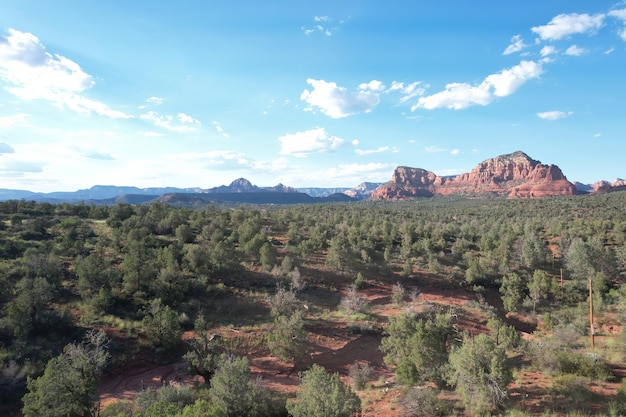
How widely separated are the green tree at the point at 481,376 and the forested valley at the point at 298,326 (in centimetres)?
8

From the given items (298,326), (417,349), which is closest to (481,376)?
(417,349)

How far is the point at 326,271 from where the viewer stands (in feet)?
132

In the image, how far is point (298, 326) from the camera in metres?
23.5

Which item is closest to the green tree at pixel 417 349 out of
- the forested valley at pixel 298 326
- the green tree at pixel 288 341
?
the forested valley at pixel 298 326

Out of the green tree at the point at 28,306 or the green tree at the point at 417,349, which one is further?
the green tree at the point at 28,306

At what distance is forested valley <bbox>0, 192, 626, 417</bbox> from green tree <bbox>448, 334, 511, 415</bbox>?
0.25 feet

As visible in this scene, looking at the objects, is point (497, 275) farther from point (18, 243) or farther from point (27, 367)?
point (18, 243)

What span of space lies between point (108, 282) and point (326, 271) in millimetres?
22736

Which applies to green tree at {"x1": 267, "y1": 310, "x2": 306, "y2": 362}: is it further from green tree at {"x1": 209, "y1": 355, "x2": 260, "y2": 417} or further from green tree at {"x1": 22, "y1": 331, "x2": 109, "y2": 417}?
green tree at {"x1": 22, "y1": 331, "x2": 109, "y2": 417}

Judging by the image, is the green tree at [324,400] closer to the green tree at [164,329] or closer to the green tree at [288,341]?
the green tree at [288,341]

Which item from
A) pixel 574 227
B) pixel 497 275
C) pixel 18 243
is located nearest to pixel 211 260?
pixel 18 243

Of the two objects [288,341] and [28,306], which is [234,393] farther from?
[28,306]

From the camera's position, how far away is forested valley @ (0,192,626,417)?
15266 millimetres

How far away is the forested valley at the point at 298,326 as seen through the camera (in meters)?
15.3
